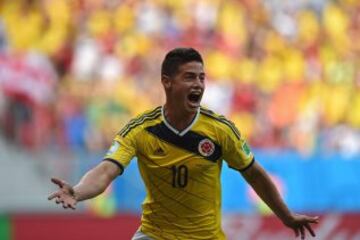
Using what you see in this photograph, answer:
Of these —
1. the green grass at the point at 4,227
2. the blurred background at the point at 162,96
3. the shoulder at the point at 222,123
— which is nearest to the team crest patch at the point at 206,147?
the shoulder at the point at 222,123

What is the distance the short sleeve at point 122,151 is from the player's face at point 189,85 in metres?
0.41

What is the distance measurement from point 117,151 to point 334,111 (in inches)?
401

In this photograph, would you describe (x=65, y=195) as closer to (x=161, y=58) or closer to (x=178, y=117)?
(x=178, y=117)

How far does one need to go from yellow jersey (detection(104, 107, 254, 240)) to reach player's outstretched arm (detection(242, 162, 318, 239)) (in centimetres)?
17

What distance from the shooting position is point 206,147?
6.42m

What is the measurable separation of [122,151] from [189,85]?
0.61m

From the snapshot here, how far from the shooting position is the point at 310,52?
16.8 m

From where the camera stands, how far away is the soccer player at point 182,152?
20.9ft

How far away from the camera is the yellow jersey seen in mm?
6414

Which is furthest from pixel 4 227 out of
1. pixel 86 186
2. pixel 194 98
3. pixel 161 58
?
pixel 86 186

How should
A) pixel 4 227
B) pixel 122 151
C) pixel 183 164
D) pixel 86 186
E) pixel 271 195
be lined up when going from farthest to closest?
1. pixel 4 227
2. pixel 271 195
3. pixel 183 164
4. pixel 122 151
5. pixel 86 186

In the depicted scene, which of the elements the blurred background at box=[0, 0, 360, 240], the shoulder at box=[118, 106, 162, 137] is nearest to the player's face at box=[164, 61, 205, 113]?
the shoulder at box=[118, 106, 162, 137]

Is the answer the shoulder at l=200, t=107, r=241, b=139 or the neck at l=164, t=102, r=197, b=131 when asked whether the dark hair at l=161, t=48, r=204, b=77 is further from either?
the shoulder at l=200, t=107, r=241, b=139

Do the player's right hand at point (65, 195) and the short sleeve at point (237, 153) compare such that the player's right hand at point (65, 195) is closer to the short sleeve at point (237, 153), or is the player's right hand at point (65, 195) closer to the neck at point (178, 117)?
the neck at point (178, 117)
